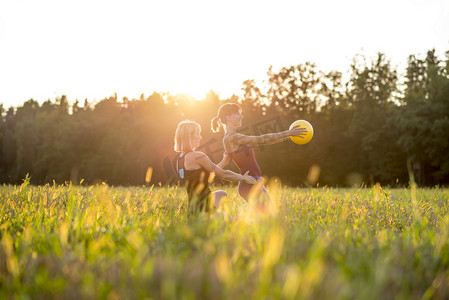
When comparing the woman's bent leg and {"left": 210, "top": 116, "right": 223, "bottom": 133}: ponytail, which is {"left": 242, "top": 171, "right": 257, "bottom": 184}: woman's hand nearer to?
the woman's bent leg

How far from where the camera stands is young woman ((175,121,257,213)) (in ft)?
17.9

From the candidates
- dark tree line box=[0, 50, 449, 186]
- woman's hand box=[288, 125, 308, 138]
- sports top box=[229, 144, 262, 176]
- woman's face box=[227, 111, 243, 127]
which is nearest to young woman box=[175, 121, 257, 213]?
sports top box=[229, 144, 262, 176]

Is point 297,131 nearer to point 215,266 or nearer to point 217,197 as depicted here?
point 217,197

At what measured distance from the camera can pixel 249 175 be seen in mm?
6066

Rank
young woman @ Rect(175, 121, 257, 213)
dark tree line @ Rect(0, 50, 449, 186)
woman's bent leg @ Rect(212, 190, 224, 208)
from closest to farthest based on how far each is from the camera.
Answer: young woman @ Rect(175, 121, 257, 213)
woman's bent leg @ Rect(212, 190, 224, 208)
dark tree line @ Rect(0, 50, 449, 186)

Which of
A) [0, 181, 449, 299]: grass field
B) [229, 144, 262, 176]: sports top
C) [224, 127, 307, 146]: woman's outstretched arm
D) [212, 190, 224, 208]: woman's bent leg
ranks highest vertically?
[224, 127, 307, 146]: woman's outstretched arm

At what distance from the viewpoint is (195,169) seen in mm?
5488

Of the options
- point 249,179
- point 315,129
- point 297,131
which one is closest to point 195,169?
point 249,179

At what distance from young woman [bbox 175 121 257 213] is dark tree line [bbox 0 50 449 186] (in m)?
25.4

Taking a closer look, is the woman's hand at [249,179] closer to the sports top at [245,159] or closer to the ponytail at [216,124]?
the sports top at [245,159]

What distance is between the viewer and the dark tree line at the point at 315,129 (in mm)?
37469

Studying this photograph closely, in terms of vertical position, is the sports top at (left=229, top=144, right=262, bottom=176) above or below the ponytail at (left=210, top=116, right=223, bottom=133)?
below

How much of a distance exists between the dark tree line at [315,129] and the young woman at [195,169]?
25.4 metres

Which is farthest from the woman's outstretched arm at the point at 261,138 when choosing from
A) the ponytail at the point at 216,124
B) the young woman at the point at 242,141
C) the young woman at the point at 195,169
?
the young woman at the point at 195,169
